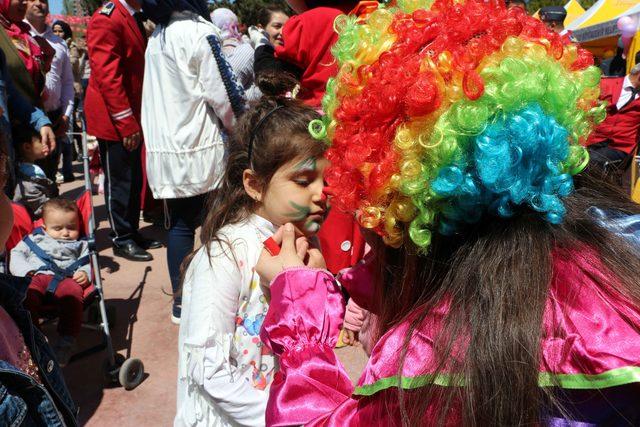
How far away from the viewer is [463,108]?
2.77 feet

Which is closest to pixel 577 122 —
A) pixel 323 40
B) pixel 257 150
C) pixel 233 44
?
pixel 257 150

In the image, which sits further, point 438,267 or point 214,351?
point 214,351

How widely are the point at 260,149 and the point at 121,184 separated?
121 inches

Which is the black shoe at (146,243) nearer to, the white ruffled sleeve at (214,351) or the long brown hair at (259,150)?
the long brown hair at (259,150)

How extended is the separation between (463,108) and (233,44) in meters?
5.59

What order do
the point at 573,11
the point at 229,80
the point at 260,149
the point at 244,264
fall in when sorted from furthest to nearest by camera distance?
1. the point at 573,11
2. the point at 229,80
3. the point at 260,149
4. the point at 244,264

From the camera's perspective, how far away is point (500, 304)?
879 mm

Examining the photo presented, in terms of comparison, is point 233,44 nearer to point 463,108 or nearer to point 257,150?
point 257,150

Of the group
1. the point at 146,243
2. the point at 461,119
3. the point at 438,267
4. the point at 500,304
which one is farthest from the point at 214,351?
the point at 146,243

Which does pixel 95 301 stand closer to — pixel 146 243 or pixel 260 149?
pixel 146 243

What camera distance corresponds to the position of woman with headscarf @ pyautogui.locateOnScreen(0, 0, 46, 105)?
3.13 m

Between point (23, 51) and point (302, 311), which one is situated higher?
point (302, 311)

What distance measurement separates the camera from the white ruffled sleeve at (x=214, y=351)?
1584 millimetres

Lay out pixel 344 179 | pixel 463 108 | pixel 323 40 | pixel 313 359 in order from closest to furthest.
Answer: pixel 463 108
pixel 344 179
pixel 313 359
pixel 323 40
